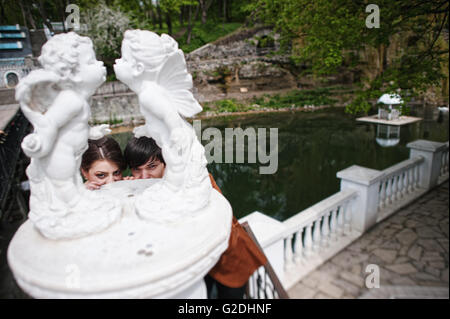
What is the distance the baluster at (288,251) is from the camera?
2829mm

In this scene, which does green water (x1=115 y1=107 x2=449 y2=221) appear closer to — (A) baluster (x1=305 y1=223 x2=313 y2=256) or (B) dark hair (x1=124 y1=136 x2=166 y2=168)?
(B) dark hair (x1=124 y1=136 x2=166 y2=168)

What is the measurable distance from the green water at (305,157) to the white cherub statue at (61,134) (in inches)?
63.1

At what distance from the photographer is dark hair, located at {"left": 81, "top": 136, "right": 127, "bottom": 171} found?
1.79 metres

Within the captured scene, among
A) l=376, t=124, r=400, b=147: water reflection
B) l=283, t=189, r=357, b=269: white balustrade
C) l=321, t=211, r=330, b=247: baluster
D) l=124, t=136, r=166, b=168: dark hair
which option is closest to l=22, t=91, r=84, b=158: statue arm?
l=124, t=136, r=166, b=168: dark hair

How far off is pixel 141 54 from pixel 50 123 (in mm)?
404

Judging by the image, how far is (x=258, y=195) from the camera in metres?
4.73

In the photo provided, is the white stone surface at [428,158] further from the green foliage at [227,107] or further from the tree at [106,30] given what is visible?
the tree at [106,30]

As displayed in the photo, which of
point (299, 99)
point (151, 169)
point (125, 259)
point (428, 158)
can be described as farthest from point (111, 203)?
point (299, 99)

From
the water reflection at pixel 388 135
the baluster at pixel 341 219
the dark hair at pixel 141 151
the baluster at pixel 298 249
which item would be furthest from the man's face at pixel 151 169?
the water reflection at pixel 388 135

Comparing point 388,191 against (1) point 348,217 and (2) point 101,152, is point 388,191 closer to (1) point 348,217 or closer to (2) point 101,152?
(1) point 348,217

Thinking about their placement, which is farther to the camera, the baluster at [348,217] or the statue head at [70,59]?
the baluster at [348,217]

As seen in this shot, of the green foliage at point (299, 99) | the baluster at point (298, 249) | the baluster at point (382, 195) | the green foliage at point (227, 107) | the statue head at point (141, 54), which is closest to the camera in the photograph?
the statue head at point (141, 54)

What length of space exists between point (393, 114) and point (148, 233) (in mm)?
11437
